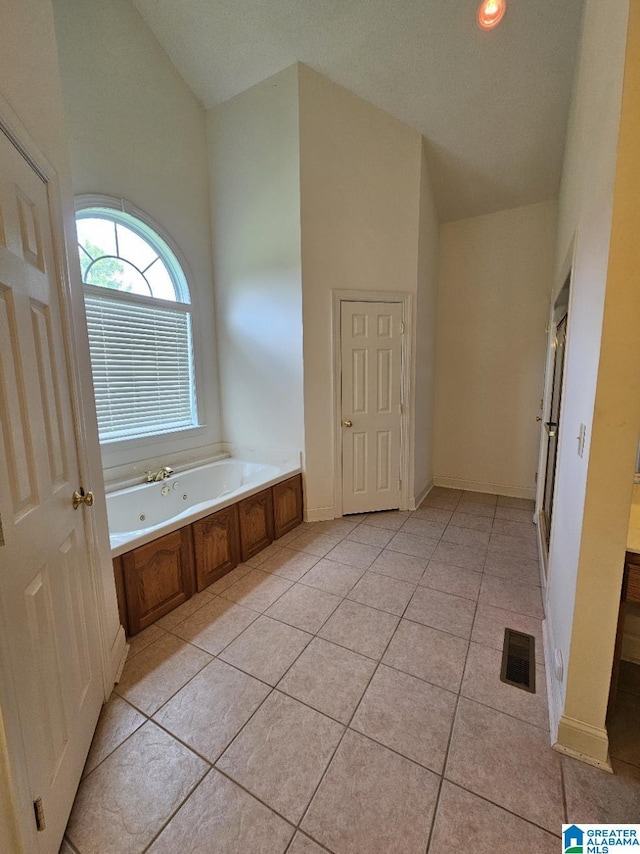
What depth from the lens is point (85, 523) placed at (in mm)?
1434

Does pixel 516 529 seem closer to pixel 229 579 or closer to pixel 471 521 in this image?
pixel 471 521

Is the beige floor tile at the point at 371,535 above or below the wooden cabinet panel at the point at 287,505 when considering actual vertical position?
below

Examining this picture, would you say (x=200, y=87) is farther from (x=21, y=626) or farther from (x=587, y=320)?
(x=21, y=626)

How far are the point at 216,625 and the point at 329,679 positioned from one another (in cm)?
73

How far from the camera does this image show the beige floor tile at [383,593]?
7.02ft

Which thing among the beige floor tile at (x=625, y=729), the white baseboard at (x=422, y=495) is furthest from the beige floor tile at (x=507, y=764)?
the white baseboard at (x=422, y=495)

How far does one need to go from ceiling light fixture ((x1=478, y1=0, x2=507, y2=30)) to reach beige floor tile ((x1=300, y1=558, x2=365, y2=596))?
3520 mm

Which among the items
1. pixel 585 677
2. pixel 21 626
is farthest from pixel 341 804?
pixel 21 626

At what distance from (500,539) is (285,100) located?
390 centimetres

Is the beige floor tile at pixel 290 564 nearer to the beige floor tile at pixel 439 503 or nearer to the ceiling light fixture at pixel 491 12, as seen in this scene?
the beige floor tile at pixel 439 503

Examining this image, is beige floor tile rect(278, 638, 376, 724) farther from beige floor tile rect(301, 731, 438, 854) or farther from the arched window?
the arched window

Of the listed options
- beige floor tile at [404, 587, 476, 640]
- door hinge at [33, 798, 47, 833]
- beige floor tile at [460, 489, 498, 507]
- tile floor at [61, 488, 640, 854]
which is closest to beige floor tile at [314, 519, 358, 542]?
tile floor at [61, 488, 640, 854]

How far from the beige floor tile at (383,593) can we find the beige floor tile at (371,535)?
0.46 meters

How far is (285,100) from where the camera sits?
9.23 feet
